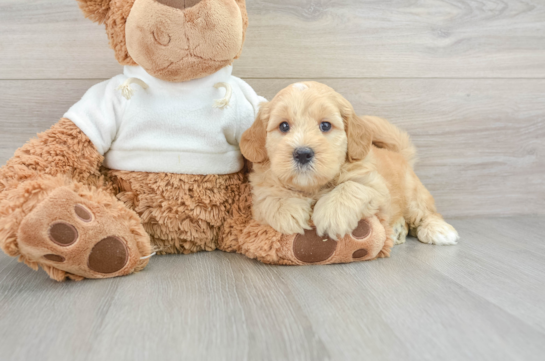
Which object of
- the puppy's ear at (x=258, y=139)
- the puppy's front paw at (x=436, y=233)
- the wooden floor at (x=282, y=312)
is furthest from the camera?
the puppy's front paw at (x=436, y=233)

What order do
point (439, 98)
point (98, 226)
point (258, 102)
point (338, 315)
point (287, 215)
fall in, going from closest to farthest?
point (338, 315) → point (98, 226) → point (287, 215) → point (258, 102) → point (439, 98)

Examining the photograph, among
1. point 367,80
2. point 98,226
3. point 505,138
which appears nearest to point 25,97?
point 98,226

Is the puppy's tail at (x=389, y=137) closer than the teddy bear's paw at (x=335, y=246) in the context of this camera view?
No

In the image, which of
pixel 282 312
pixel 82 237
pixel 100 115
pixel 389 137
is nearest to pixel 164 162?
pixel 100 115

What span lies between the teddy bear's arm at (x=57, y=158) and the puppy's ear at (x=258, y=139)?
420 mm

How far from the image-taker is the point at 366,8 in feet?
5.17

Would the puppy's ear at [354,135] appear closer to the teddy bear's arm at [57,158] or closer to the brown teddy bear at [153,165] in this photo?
the brown teddy bear at [153,165]

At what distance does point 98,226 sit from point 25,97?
77cm

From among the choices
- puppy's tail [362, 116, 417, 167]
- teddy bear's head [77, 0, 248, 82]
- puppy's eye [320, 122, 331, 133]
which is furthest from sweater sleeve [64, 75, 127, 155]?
puppy's tail [362, 116, 417, 167]

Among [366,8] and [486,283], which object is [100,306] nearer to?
[486,283]

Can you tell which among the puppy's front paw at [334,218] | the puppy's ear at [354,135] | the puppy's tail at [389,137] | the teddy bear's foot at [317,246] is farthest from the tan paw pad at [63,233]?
the puppy's tail at [389,137]

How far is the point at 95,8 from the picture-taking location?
1123 mm

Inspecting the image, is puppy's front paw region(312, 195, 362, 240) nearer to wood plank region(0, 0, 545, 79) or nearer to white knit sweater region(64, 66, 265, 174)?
white knit sweater region(64, 66, 265, 174)

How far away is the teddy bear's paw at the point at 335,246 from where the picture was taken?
1109 mm
